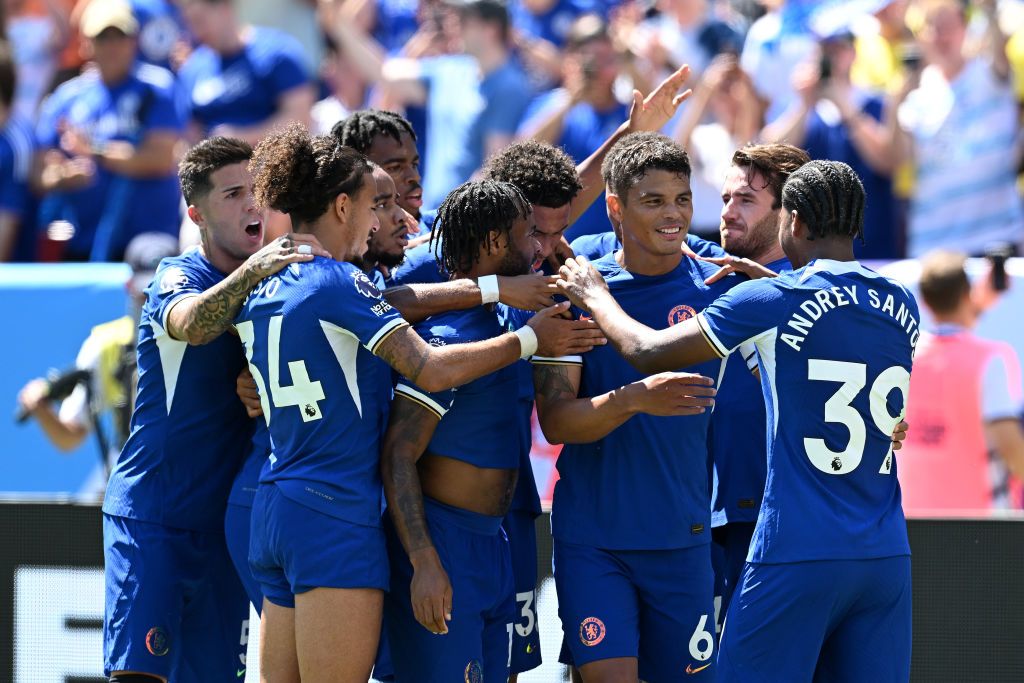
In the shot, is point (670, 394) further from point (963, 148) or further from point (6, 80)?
point (6, 80)

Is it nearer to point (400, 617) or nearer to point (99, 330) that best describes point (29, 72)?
point (99, 330)

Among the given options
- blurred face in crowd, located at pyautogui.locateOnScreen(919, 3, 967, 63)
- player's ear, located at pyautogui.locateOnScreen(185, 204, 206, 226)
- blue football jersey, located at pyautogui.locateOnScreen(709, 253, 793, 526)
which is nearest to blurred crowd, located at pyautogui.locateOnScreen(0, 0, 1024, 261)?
blurred face in crowd, located at pyautogui.locateOnScreen(919, 3, 967, 63)

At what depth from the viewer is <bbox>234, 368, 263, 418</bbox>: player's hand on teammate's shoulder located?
527 centimetres

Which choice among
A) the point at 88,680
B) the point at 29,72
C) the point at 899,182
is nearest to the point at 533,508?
the point at 88,680

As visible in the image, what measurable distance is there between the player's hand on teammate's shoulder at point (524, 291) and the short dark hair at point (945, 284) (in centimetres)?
370

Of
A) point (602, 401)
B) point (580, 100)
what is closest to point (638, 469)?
point (602, 401)

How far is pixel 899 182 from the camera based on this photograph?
10.1 m

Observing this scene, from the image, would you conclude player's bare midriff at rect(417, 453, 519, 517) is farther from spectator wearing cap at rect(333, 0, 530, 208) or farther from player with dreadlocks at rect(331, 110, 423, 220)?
spectator wearing cap at rect(333, 0, 530, 208)

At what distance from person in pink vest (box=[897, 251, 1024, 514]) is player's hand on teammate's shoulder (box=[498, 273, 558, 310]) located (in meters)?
3.56

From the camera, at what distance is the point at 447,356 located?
4781 mm

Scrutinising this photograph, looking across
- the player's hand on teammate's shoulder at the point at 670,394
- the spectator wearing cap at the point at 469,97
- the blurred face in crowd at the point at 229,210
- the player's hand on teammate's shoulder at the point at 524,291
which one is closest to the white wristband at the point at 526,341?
the player's hand on teammate's shoulder at the point at 524,291

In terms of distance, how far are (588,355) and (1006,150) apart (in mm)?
5576

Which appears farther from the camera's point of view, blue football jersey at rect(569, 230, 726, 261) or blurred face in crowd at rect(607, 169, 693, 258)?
blue football jersey at rect(569, 230, 726, 261)

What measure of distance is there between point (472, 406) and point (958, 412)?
3856 mm
